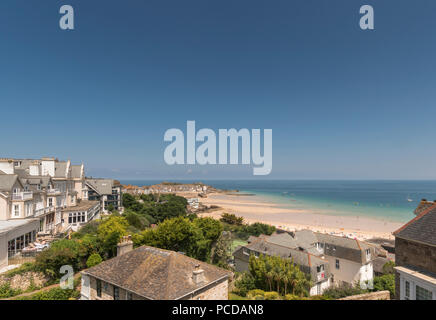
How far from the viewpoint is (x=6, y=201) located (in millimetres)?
23469

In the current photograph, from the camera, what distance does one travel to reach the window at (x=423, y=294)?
11.1 metres

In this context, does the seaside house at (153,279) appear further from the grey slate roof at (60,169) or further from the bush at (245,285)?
the grey slate roof at (60,169)

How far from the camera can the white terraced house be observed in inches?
876

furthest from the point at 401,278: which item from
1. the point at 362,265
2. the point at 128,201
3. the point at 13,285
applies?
the point at 128,201

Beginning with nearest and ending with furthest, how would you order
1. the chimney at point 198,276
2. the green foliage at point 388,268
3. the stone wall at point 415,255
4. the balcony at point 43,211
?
the stone wall at point 415,255, the chimney at point 198,276, the balcony at point 43,211, the green foliage at point 388,268

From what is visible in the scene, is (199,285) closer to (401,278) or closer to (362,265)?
(401,278)

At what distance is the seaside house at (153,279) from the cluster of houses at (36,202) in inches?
436

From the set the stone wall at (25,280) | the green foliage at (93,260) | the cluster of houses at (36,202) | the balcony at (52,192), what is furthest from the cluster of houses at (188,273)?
the balcony at (52,192)

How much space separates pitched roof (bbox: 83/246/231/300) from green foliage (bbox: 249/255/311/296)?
7810mm

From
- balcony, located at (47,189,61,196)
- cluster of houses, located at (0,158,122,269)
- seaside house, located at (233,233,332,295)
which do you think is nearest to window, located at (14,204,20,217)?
cluster of houses, located at (0,158,122,269)

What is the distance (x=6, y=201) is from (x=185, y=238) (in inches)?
742

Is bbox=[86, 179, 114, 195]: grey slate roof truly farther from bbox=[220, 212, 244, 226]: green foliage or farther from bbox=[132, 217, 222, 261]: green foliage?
bbox=[132, 217, 222, 261]: green foliage
